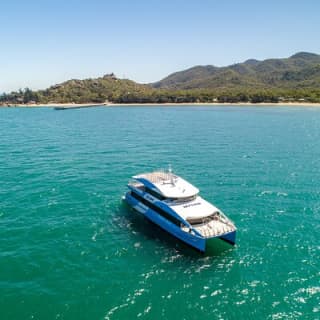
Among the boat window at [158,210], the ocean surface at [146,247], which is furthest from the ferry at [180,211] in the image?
the ocean surface at [146,247]

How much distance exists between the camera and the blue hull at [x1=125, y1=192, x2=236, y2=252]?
3281 cm

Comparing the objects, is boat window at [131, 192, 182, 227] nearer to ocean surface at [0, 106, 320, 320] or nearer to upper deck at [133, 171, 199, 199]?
upper deck at [133, 171, 199, 199]

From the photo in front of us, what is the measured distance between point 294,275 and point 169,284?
40.8 ft

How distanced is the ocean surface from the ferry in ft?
5.10

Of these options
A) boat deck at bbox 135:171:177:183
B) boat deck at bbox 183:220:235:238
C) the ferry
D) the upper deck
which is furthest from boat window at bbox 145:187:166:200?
boat deck at bbox 183:220:235:238

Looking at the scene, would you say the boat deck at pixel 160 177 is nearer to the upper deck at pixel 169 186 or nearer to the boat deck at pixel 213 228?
the upper deck at pixel 169 186

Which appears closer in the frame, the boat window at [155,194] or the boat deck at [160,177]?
the boat window at [155,194]

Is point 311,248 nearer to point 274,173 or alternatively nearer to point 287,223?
point 287,223

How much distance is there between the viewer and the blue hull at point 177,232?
1292 inches

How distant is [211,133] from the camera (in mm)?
109812

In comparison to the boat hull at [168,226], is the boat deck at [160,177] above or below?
above

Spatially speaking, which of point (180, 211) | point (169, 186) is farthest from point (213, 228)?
point (169, 186)

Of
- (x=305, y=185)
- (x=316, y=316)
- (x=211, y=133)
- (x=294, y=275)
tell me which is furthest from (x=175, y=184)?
(x=211, y=133)

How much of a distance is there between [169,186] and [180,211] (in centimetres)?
515
